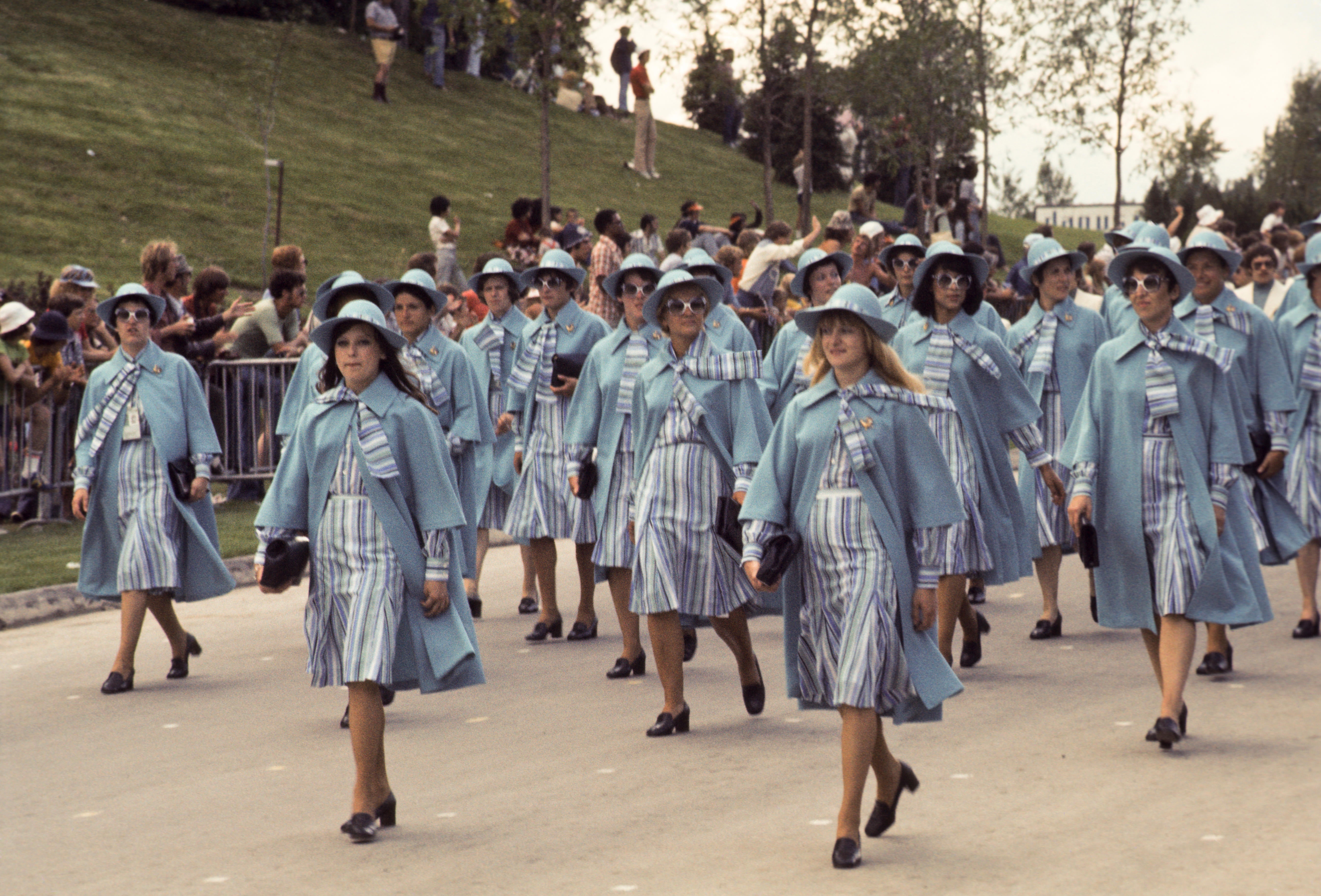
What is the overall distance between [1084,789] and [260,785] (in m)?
3.29

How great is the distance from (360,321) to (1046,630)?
5.24 metres

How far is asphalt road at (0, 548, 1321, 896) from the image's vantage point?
5590mm

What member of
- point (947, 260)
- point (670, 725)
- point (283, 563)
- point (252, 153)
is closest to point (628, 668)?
point (670, 725)

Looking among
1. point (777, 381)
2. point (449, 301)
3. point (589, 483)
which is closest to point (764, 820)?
point (589, 483)

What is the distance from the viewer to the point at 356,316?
626cm

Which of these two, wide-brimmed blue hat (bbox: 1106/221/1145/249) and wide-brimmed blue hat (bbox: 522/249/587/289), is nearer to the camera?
wide-brimmed blue hat (bbox: 1106/221/1145/249)

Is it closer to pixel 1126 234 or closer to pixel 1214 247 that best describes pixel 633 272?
pixel 1214 247

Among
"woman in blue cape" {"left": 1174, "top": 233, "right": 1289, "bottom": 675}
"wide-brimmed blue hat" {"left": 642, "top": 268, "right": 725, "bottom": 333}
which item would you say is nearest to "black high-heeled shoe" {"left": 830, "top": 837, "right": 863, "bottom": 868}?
"wide-brimmed blue hat" {"left": 642, "top": 268, "right": 725, "bottom": 333}

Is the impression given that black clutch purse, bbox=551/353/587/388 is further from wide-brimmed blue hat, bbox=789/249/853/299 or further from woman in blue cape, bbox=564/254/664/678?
wide-brimmed blue hat, bbox=789/249/853/299

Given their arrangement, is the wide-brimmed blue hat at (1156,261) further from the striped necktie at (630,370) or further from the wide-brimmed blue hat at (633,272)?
the wide-brimmed blue hat at (633,272)

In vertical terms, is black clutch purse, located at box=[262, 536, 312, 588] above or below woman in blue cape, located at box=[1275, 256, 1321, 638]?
below

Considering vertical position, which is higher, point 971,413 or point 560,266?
point 560,266

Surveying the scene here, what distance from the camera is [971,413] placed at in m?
9.04

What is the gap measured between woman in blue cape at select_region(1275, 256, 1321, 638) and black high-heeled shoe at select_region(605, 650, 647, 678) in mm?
3910
